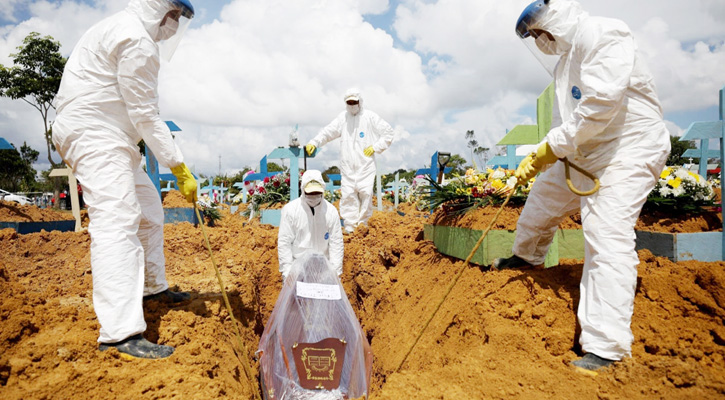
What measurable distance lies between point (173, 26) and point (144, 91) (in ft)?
2.14

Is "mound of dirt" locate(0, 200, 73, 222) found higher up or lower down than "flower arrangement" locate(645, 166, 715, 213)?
lower down

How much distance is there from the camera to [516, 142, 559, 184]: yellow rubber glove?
8.84 ft

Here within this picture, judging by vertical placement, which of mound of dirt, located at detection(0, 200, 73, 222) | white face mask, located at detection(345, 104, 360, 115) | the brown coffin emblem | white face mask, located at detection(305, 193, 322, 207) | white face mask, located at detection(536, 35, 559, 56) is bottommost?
the brown coffin emblem

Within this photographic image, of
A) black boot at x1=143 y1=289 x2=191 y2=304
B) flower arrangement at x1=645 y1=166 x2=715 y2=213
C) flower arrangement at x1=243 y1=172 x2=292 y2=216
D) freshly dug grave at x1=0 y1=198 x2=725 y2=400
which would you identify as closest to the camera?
freshly dug grave at x1=0 y1=198 x2=725 y2=400

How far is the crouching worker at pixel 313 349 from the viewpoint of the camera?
3371mm

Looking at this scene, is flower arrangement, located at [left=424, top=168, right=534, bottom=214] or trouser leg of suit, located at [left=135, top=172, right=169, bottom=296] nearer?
trouser leg of suit, located at [left=135, top=172, right=169, bottom=296]

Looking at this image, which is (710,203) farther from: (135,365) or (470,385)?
(135,365)

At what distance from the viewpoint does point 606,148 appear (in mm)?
2531

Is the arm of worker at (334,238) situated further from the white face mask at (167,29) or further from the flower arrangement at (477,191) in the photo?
the white face mask at (167,29)

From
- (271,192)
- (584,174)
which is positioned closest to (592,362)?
(584,174)

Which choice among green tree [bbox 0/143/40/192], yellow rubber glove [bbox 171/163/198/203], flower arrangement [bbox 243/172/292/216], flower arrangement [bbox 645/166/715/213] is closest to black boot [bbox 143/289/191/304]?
yellow rubber glove [bbox 171/163/198/203]

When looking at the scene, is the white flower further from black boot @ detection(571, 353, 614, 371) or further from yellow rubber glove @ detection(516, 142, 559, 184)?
black boot @ detection(571, 353, 614, 371)

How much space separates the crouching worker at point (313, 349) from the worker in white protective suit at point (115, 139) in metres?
0.99

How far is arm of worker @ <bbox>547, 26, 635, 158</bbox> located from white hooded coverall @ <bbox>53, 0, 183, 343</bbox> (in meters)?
2.52
